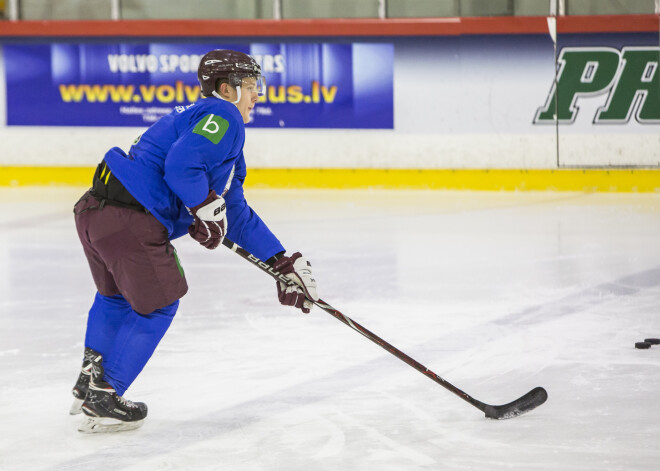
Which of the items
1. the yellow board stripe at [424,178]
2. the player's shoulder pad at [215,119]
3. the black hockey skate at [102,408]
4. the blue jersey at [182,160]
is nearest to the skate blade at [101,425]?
the black hockey skate at [102,408]

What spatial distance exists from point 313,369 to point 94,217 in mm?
1025

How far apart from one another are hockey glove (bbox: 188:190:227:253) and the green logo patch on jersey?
0.14 meters

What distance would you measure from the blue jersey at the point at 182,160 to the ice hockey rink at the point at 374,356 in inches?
24.0

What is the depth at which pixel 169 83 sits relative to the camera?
30.1ft

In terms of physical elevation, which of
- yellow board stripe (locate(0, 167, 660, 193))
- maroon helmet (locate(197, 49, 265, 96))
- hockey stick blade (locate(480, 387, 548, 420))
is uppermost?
maroon helmet (locate(197, 49, 265, 96))

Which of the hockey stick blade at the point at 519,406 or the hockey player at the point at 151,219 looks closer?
the hockey player at the point at 151,219

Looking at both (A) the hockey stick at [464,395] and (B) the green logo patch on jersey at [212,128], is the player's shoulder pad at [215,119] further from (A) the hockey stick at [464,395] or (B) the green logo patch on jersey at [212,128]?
(A) the hockey stick at [464,395]

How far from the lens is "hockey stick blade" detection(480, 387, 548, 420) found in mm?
2977

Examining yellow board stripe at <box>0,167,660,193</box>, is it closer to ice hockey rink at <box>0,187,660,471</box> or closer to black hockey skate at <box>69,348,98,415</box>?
ice hockey rink at <box>0,187,660,471</box>

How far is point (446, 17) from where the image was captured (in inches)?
346

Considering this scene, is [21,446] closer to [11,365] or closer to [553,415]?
[11,365]

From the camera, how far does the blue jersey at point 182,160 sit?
106 inches

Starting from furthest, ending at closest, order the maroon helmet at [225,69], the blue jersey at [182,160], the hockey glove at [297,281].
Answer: the hockey glove at [297,281] → the maroon helmet at [225,69] → the blue jersey at [182,160]

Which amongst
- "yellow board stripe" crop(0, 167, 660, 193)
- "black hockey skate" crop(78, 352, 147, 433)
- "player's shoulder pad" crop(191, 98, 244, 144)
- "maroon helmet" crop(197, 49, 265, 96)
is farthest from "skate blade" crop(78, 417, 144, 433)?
"yellow board stripe" crop(0, 167, 660, 193)
